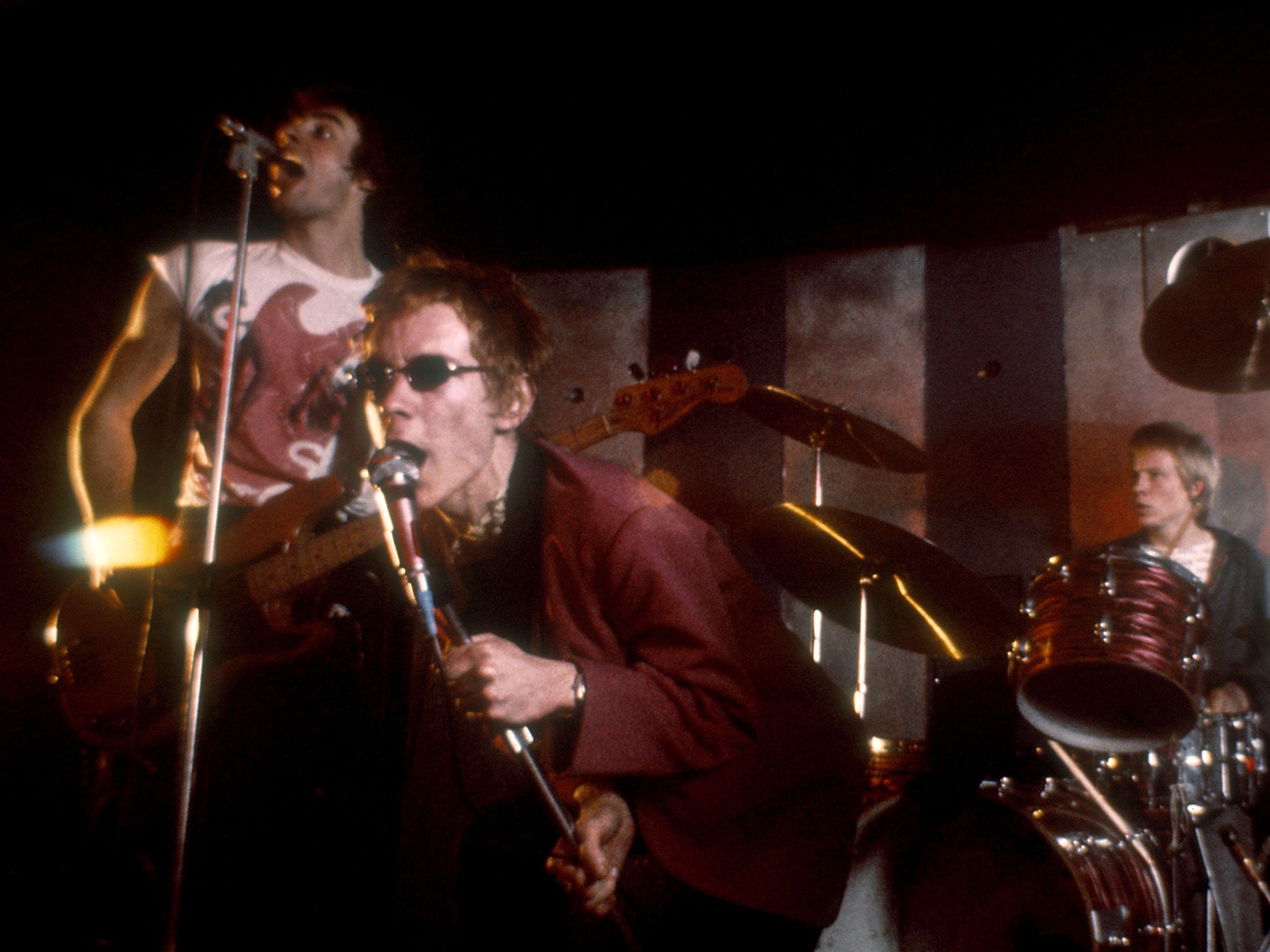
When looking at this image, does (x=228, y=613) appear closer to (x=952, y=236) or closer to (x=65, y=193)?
(x=65, y=193)

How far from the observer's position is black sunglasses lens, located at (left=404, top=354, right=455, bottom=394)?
2.09 meters

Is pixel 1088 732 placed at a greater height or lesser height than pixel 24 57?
lesser

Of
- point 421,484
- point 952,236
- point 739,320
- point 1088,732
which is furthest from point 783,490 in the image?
point 421,484

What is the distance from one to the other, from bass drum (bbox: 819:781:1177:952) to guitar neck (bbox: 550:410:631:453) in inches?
64.6

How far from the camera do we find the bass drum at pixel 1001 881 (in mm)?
2113

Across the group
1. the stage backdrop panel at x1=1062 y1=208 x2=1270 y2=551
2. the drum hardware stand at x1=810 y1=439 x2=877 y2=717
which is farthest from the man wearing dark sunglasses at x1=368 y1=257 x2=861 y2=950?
the stage backdrop panel at x1=1062 y1=208 x2=1270 y2=551

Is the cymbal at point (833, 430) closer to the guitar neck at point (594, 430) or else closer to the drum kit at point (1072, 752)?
the guitar neck at point (594, 430)

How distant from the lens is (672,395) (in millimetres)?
3156

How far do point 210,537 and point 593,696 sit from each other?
926 mm

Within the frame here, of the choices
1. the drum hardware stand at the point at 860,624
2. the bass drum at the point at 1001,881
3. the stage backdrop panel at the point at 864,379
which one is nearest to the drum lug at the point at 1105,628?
the bass drum at the point at 1001,881

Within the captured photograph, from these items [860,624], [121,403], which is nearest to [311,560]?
[121,403]

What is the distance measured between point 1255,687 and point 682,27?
11.0ft

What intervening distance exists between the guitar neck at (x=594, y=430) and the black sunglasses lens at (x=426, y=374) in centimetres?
111

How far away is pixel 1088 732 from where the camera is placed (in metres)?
2.53
